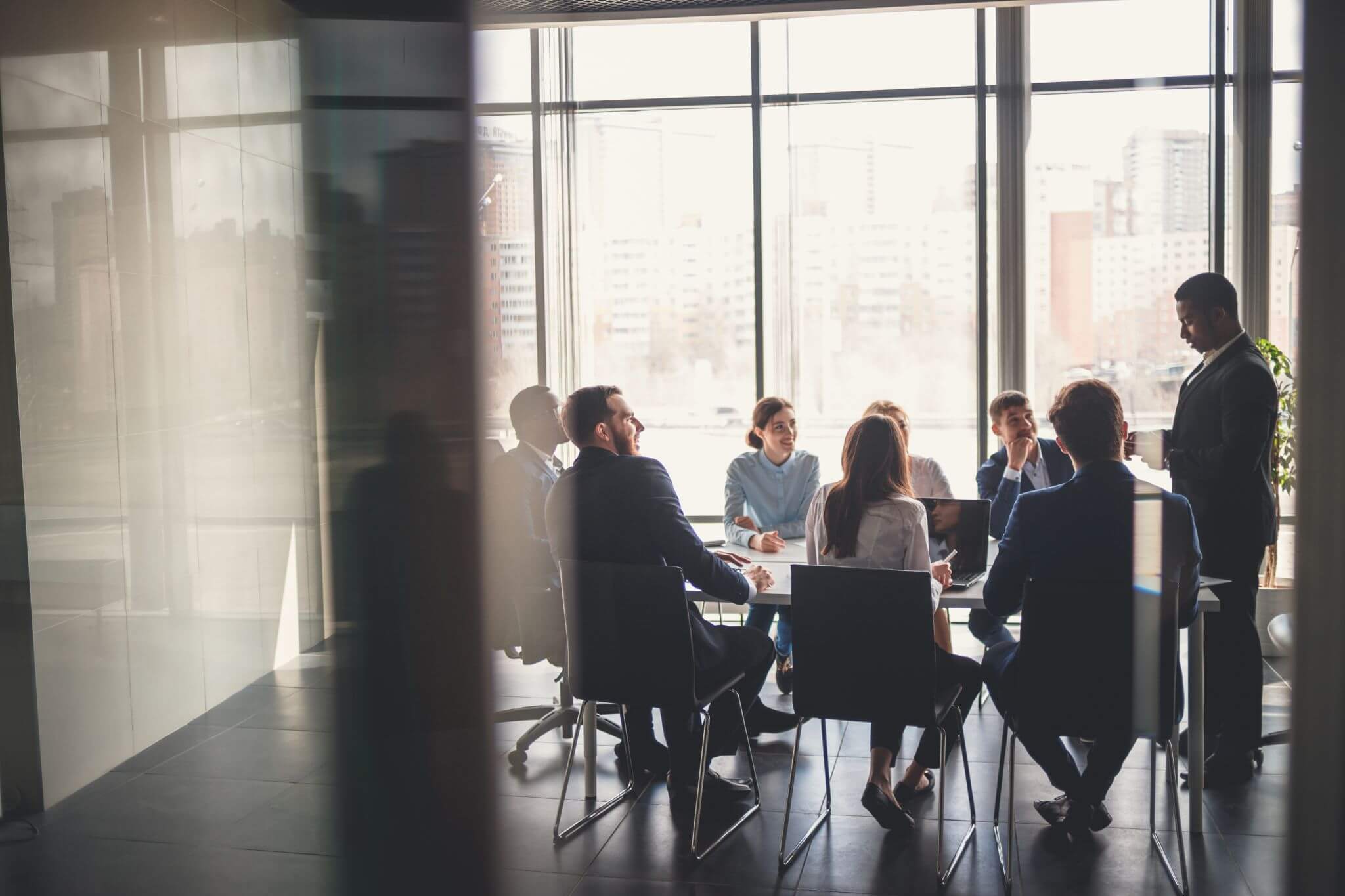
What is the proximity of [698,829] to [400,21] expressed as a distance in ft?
8.39

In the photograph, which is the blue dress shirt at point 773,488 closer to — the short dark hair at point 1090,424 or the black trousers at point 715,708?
the black trousers at point 715,708

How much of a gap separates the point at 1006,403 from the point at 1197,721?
53.8 inches

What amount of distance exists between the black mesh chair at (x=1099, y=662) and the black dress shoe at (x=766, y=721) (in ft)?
3.83

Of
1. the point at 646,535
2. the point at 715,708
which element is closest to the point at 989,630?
the point at 715,708

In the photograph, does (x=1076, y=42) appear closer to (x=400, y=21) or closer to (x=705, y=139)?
(x=705, y=139)

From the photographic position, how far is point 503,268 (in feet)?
1.82

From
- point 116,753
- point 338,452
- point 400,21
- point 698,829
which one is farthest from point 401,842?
point 116,753

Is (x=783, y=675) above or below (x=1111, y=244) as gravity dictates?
below

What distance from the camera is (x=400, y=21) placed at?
21.4 inches

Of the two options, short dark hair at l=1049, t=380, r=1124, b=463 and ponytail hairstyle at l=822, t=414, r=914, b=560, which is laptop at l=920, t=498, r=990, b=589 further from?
short dark hair at l=1049, t=380, r=1124, b=463

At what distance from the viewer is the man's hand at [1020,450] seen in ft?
12.3

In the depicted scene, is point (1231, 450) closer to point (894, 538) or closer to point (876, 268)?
point (894, 538)

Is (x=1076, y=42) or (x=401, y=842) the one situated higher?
(x=1076, y=42)

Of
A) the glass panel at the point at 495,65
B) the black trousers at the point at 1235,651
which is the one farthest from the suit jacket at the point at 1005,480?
the glass panel at the point at 495,65
